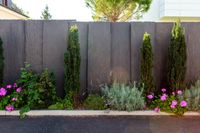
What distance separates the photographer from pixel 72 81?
5.83 metres

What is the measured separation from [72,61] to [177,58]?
1965mm

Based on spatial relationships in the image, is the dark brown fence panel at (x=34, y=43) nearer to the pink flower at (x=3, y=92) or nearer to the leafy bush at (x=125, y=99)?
the pink flower at (x=3, y=92)

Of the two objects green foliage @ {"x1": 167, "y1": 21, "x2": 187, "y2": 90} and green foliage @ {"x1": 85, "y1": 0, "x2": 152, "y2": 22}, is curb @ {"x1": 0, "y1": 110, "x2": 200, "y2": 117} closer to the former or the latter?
green foliage @ {"x1": 167, "y1": 21, "x2": 187, "y2": 90}

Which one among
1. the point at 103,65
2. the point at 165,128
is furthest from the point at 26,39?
the point at 165,128

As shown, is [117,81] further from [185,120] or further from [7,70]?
[7,70]

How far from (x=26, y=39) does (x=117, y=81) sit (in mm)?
2058

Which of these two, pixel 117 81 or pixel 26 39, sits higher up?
pixel 26 39

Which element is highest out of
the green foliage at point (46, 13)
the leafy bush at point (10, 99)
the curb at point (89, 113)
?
the green foliage at point (46, 13)

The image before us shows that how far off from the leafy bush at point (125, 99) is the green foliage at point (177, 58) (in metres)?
0.67

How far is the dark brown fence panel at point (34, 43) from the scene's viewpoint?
6.36 meters

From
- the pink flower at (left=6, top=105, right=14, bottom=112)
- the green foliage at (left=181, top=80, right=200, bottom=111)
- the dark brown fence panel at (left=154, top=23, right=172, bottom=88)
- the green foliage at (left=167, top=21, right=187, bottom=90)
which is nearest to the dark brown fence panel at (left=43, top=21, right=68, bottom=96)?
the pink flower at (left=6, top=105, right=14, bottom=112)

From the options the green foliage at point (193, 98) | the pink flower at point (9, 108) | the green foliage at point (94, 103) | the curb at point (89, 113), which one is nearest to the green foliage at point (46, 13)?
the green foliage at point (94, 103)

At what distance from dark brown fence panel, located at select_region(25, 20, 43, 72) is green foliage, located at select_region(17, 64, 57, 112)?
358 mm

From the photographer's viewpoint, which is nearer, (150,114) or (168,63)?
(150,114)
